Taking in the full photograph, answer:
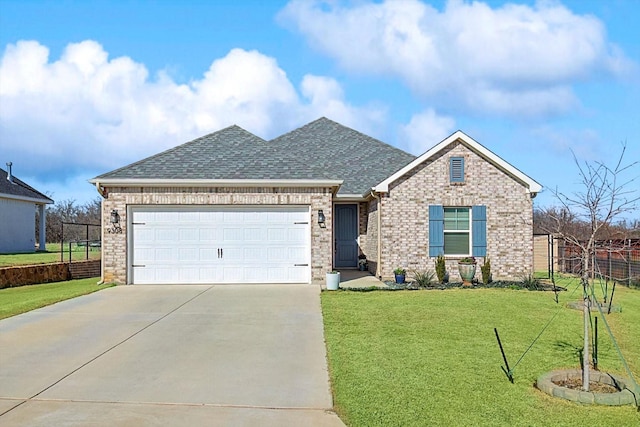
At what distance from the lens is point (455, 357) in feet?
26.2

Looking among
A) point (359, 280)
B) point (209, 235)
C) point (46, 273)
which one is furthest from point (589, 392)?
point (46, 273)

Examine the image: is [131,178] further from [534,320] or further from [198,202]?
[534,320]

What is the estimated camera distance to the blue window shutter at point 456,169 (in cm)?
1759

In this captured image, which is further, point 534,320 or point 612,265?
point 612,265

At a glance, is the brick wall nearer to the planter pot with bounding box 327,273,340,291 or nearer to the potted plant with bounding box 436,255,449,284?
the potted plant with bounding box 436,255,449,284

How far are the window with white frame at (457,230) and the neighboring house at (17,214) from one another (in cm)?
2132

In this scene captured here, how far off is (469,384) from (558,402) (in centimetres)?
98

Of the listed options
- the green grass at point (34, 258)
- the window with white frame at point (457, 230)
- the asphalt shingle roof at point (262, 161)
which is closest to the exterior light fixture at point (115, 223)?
the asphalt shingle roof at point (262, 161)

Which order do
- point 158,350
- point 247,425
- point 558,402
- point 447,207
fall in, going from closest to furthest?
point 247,425
point 558,402
point 158,350
point 447,207

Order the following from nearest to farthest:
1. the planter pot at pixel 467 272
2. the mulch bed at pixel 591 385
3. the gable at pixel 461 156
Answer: the mulch bed at pixel 591 385 < the planter pot at pixel 467 272 < the gable at pixel 461 156

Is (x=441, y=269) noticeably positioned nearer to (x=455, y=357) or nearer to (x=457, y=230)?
(x=457, y=230)

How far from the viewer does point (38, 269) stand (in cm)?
1842

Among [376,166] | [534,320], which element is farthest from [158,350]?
[376,166]

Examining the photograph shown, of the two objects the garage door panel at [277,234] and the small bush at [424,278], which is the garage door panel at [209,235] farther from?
the small bush at [424,278]
